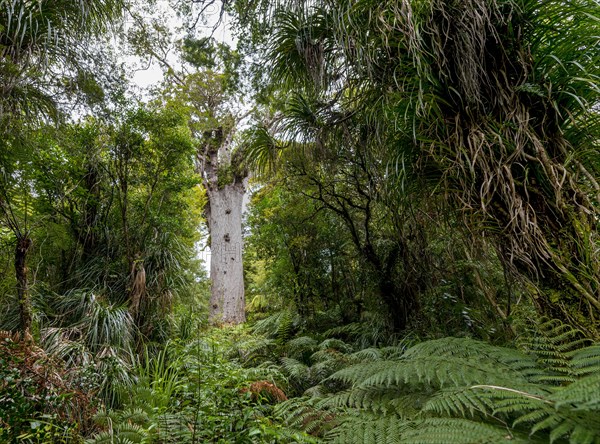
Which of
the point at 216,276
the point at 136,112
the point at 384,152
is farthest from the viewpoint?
the point at 216,276

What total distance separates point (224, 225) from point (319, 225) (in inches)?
92.6

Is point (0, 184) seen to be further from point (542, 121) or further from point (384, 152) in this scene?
point (542, 121)

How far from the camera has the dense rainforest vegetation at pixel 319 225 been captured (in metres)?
1.45

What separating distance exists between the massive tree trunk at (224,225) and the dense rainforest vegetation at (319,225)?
3.8 inches

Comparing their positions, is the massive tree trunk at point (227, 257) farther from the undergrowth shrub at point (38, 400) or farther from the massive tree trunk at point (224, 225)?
the undergrowth shrub at point (38, 400)

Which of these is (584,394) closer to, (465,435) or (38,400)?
(465,435)

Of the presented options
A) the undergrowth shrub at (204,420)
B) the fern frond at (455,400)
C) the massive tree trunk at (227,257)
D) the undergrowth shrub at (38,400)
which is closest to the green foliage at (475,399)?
the fern frond at (455,400)

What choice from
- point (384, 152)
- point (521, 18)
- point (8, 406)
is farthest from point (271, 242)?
point (521, 18)

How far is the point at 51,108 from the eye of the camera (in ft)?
9.82

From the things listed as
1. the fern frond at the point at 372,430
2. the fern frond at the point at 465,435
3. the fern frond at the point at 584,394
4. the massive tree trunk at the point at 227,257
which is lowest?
the fern frond at the point at 372,430

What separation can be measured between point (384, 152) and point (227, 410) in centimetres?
226

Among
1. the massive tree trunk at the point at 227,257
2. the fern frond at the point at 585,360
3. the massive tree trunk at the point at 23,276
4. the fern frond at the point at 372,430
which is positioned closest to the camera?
the fern frond at the point at 585,360

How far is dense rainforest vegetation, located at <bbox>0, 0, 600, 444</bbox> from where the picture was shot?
57.2 inches

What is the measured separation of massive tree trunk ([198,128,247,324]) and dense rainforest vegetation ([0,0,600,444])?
0.10m
